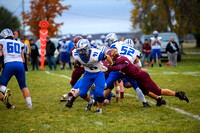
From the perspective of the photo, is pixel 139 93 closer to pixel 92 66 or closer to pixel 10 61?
pixel 92 66

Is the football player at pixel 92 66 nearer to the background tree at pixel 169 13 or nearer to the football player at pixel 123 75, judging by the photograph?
the football player at pixel 123 75

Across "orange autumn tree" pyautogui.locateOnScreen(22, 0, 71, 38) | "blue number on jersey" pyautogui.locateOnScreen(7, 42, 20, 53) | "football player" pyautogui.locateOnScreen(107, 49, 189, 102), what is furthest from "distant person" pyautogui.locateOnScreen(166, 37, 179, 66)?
"orange autumn tree" pyautogui.locateOnScreen(22, 0, 71, 38)

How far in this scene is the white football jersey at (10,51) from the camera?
6.16 metres

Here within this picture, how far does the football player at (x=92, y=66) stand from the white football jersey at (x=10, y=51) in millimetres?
1358

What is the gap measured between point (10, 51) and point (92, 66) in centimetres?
191

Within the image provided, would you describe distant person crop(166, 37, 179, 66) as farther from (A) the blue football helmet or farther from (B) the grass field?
(A) the blue football helmet

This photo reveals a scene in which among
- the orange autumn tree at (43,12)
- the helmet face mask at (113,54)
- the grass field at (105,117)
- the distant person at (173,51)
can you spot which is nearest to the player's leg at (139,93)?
the grass field at (105,117)

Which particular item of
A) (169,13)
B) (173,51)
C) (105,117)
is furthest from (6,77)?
(169,13)

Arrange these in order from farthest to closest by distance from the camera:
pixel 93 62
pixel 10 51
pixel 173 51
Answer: pixel 173 51
pixel 10 51
pixel 93 62

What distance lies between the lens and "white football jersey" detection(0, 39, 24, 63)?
6.16 meters

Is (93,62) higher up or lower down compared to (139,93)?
higher up

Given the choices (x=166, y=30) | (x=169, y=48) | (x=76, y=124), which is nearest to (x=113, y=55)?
(x=76, y=124)

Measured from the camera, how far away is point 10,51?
618 centimetres

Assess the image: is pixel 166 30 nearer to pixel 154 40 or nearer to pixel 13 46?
pixel 154 40
